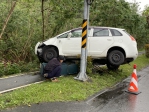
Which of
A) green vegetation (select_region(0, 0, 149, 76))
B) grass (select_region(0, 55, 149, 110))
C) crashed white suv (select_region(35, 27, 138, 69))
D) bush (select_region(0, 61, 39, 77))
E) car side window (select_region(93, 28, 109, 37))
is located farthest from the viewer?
green vegetation (select_region(0, 0, 149, 76))

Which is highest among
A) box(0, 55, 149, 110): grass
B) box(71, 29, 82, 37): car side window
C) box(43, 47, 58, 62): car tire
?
box(71, 29, 82, 37): car side window

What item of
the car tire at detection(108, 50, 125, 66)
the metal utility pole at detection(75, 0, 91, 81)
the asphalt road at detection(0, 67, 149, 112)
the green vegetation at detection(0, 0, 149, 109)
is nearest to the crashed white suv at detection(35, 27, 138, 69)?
the car tire at detection(108, 50, 125, 66)

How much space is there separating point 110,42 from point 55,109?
4.98 m

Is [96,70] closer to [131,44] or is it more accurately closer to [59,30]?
[131,44]

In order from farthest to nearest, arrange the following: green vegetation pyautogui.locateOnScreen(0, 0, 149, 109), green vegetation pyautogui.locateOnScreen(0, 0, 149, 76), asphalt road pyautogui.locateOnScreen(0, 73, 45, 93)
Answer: green vegetation pyautogui.locateOnScreen(0, 0, 149, 76)
asphalt road pyautogui.locateOnScreen(0, 73, 45, 93)
green vegetation pyautogui.locateOnScreen(0, 0, 149, 109)

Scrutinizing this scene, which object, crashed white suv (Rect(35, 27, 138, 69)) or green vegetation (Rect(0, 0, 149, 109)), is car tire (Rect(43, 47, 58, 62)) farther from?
green vegetation (Rect(0, 0, 149, 109))

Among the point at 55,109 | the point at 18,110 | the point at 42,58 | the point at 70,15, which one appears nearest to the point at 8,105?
the point at 18,110

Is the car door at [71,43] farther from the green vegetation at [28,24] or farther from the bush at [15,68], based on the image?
the bush at [15,68]

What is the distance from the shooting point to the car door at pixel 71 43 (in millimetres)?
9781

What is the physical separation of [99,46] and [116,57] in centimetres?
93

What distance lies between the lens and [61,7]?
10422 millimetres

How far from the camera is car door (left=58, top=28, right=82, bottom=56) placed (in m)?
9.78

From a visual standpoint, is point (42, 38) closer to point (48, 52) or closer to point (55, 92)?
point (48, 52)

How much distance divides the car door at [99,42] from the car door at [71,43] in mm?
558
